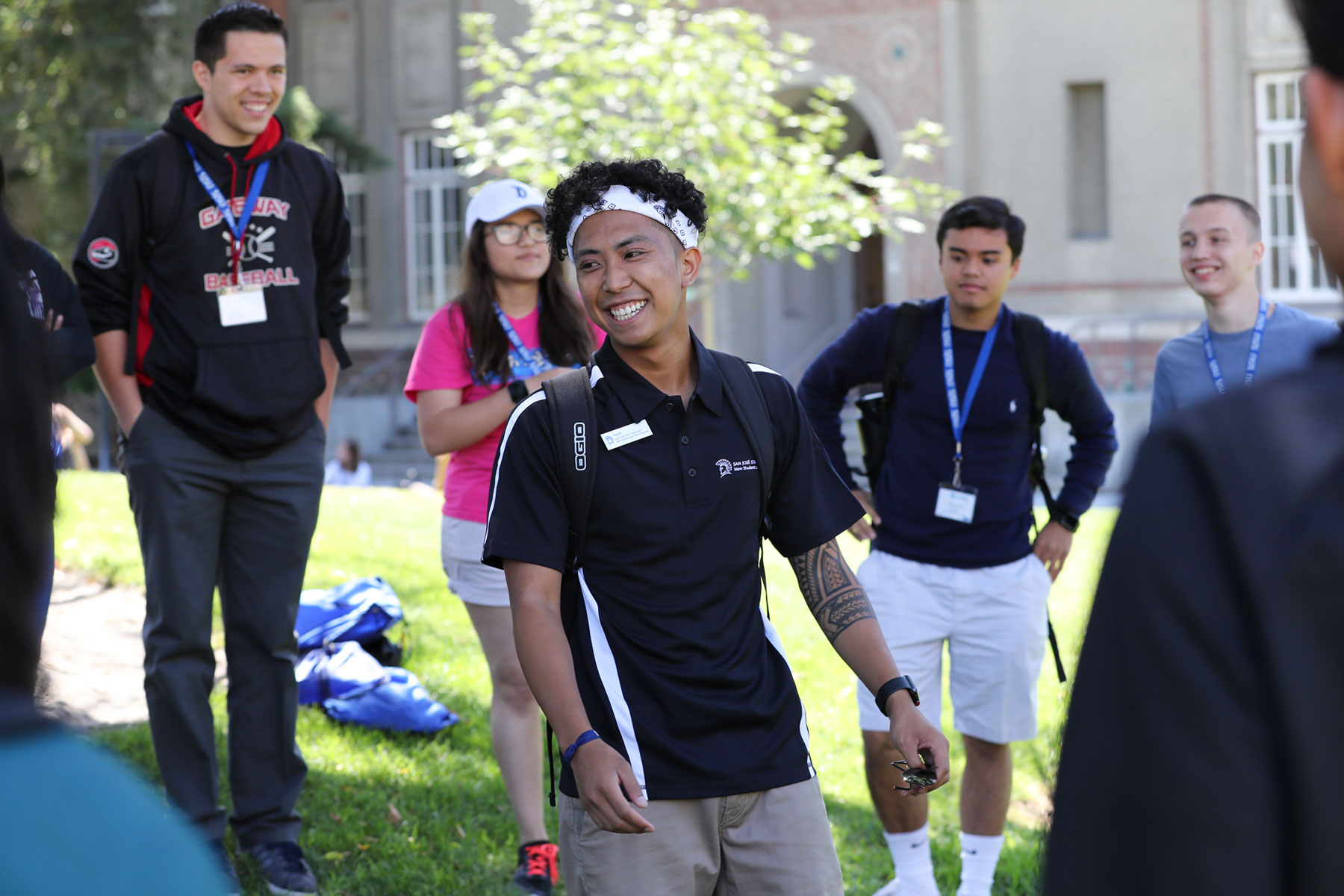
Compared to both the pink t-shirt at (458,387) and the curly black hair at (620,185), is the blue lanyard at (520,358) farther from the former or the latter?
the curly black hair at (620,185)

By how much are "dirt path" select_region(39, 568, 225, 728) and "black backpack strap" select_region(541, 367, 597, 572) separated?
336cm

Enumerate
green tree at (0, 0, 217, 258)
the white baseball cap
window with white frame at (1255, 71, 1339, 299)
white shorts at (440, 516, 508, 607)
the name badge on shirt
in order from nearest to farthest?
the name badge on shirt, white shorts at (440, 516, 508, 607), the white baseball cap, window with white frame at (1255, 71, 1339, 299), green tree at (0, 0, 217, 258)

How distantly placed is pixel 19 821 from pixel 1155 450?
Result: 2.87 feet

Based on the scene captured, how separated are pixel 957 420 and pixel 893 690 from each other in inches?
88.4

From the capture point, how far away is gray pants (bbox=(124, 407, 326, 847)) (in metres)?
4.57

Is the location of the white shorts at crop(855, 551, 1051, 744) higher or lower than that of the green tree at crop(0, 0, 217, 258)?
lower

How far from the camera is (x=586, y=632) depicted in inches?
119

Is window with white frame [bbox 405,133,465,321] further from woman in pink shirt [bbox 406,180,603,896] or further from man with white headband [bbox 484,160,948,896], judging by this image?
man with white headband [bbox 484,160,948,896]

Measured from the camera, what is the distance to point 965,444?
17.0 feet

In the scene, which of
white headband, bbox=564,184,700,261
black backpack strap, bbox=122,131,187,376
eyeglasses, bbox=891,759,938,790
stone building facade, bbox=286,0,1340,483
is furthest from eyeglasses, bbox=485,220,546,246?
stone building facade, bbox=286,0,1340,483

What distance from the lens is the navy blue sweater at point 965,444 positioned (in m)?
5.16

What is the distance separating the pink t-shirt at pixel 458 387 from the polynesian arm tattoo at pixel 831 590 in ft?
5.82

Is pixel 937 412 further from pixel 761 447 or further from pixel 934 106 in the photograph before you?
pixel 934 106

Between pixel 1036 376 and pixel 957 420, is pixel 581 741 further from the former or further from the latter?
pixel 1036 376
